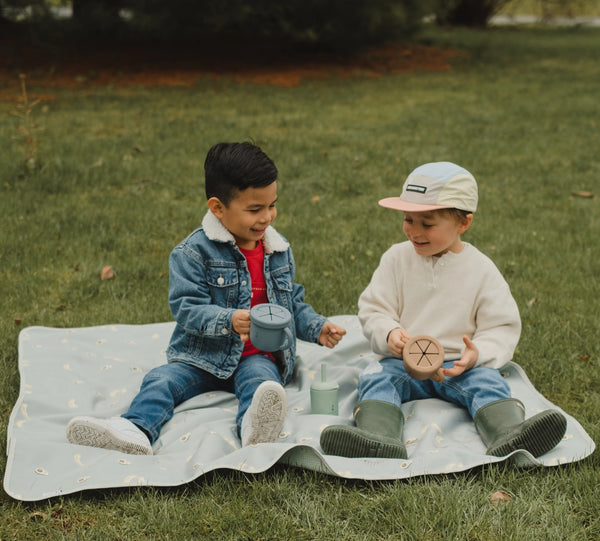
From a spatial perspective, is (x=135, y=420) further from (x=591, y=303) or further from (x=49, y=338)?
(x=591, y=303)

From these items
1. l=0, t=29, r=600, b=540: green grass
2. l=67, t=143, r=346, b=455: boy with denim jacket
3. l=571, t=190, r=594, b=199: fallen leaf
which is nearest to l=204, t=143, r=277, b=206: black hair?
l=67, t=143, r=346, b=455: boy with denim jacket

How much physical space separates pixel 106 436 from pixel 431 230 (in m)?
1.52

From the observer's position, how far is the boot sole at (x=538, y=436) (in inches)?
109

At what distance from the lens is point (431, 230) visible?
3.25m

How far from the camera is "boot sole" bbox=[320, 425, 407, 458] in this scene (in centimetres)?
283

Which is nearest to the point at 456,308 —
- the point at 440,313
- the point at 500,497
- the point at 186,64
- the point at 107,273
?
the point at 440,313

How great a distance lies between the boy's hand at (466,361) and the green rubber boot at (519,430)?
8.0 inches

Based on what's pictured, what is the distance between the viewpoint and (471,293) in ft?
10.8

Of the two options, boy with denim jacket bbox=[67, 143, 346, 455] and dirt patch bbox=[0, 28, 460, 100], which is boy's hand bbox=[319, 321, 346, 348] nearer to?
boy with denim jacket bbox=[67, 143, 346, 455]

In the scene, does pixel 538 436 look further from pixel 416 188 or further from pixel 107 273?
pixel 107 273

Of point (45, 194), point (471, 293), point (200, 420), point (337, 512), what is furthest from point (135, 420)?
point (45, 194)

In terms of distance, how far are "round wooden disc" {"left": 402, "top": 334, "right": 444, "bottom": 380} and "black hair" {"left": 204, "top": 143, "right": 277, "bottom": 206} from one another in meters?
0.88

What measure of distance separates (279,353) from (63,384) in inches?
39.1

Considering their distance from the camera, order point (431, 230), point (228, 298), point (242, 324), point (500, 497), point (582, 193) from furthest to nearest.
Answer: point (582, 193) < point (228, 298) < point (431, 230) < point (242, 324) < point (500, 497)
